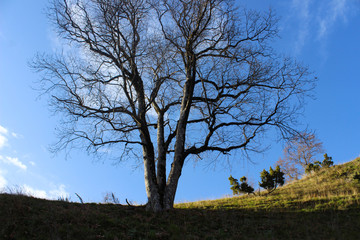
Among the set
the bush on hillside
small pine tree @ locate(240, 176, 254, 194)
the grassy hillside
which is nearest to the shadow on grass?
the grassy hillside

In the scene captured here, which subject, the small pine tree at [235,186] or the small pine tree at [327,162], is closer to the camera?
the small pine tree at [235,186]

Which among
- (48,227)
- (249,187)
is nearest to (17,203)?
(48,227)

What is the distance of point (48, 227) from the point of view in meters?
5.84

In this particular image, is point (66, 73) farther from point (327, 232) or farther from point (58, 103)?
point (327, 232)

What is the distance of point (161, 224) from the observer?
7242 millimetres

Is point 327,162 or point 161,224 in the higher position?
point 327,162

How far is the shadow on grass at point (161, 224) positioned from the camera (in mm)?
5811

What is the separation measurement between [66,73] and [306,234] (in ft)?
34.7

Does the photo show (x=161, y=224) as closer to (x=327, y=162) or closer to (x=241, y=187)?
(x=241, y=187)

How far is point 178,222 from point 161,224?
58cm

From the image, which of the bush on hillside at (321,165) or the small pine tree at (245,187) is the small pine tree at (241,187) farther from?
the bush on hillside at (321,165)

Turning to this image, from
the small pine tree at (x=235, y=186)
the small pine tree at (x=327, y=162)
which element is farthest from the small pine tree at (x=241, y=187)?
the small pine tree at (x=327, y=162)

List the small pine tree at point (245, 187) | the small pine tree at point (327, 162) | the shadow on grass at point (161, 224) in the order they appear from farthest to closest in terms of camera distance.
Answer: the small pine tree at point (327, 162) < the small pine tree at point (245, 187) < the shadow on grass at point (161, 224)

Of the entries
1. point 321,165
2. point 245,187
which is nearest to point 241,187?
point 245,187
